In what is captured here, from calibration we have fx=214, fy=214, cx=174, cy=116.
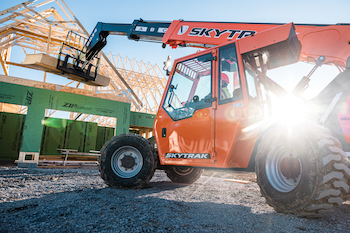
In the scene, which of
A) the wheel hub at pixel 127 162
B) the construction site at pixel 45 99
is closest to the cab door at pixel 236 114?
the wheel hub at pixel 127 162

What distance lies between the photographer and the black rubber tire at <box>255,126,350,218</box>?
6.83ft

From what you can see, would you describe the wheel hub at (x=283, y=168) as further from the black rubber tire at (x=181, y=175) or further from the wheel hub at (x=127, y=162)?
the black rubber tire at (x=181, y=175)

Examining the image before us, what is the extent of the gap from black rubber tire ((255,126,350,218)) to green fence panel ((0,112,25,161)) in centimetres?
1390

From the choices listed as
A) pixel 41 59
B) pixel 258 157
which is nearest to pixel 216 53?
pixel 258 157

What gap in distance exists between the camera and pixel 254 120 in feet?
10.1

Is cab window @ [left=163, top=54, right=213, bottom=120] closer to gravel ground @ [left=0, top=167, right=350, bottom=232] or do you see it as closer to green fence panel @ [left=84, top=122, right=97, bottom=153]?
gravel ground @ [left=0, top=167, right=350, bottom=232]

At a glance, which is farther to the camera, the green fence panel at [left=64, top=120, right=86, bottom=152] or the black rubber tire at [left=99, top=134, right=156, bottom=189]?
the green fence panel at [left=64, top=120, right=86, bottom=152]

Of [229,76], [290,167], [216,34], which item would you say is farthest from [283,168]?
[216,34]

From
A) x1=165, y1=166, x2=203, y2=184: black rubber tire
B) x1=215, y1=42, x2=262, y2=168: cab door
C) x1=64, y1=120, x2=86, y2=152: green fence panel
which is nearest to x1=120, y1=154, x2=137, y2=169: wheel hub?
x1=165, y1=166, x2=203, y2=184: black rubber tire

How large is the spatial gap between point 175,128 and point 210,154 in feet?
2.93

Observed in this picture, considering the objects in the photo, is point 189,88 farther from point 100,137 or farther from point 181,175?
point 100,137

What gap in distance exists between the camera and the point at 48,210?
8.01ft

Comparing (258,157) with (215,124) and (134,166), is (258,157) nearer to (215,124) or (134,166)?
(215,124)

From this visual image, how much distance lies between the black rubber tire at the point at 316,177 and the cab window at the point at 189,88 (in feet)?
5.37
